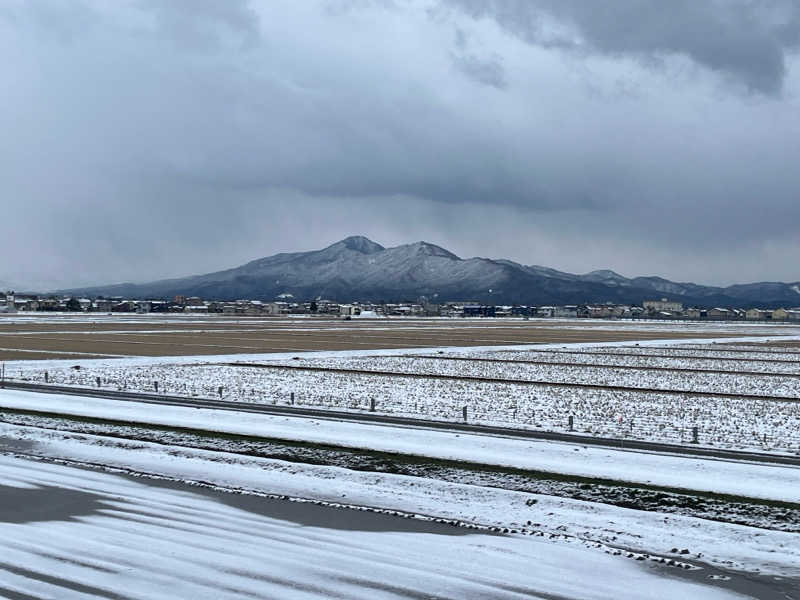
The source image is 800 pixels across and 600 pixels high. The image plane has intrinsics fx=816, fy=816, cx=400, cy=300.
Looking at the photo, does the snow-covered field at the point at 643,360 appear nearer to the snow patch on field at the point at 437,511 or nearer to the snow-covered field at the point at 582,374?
the snow-covered field at the point at 582,374

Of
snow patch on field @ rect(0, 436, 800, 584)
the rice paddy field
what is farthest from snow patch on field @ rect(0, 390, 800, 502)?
the rice paddy field

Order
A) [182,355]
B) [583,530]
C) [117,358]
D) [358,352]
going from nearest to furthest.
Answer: [583,530], [117,358], [182,355], [358,352]

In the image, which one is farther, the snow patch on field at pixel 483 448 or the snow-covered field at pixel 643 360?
the snow-covered field at pixel 643 360

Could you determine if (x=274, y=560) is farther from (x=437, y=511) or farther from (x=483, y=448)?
(x=483, y=448)

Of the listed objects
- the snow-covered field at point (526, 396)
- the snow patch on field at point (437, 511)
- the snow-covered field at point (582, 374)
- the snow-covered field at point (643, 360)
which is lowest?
the snow-covered field at point (643, 360)

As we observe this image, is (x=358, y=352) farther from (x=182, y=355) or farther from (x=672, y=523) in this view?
(x=672, y=523)

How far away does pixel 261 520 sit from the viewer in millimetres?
17031

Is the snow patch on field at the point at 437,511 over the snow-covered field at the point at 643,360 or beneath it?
over

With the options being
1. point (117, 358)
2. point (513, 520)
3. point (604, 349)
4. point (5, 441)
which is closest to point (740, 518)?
point (513, 520)

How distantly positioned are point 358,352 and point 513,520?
57260 mm

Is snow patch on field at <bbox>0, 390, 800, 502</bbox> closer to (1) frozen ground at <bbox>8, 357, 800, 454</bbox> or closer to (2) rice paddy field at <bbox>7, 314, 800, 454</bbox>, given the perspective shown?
(2) rice paddy field at <bbox>7, 314, 800, 454</bbox>

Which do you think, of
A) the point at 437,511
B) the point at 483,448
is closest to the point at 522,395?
the point at 483,448

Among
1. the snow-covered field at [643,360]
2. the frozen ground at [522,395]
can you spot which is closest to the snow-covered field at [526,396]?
the frozen ground at [522,395]

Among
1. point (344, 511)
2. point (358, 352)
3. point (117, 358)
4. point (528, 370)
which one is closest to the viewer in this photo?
point (344, 511)
